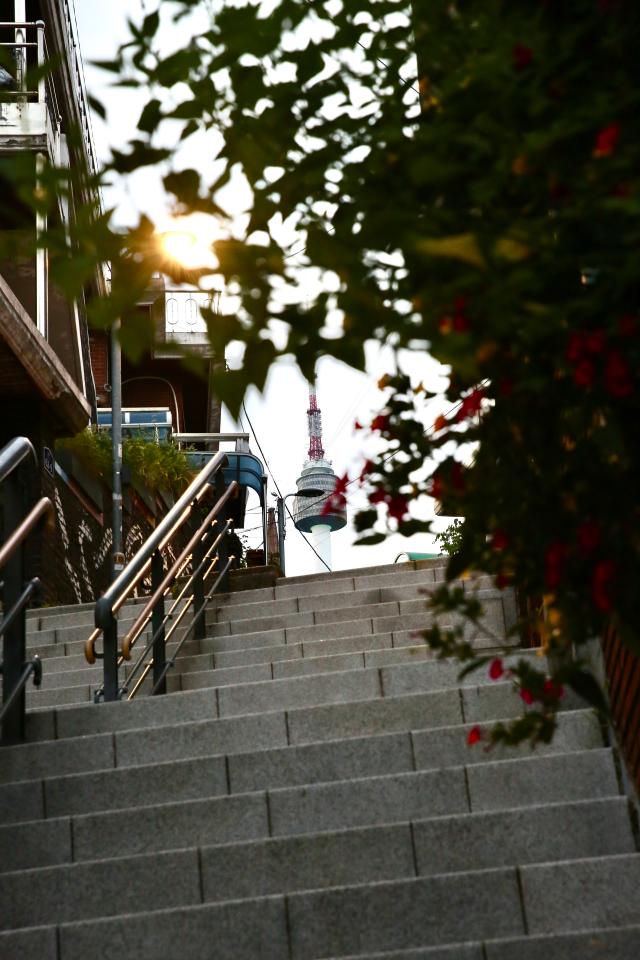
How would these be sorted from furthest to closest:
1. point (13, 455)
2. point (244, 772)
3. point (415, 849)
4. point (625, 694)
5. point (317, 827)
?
1. point (13, 455)
2. point (244, 772)
3. point (317, 827)
4. point (415, 849)
5. point (625, 694)

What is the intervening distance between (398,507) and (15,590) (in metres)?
3.36

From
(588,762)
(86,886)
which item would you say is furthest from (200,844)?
(588,762)

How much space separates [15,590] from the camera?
16.6ft

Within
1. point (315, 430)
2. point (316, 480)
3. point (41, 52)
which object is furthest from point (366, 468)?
point (315, 430)

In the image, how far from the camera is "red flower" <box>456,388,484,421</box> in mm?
1832

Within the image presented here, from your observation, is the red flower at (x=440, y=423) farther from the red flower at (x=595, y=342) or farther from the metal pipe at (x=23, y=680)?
the metal pipe at (x=23, y=680)

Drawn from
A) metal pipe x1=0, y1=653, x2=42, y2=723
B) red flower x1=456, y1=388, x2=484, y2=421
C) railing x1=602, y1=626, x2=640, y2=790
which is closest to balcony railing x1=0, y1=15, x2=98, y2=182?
metal pipe x1=0, y1=653, x2=42, y2=723

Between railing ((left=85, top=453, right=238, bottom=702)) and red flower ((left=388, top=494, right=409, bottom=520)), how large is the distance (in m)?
3.45

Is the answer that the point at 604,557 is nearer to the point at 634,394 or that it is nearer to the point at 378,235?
the point at 634,394

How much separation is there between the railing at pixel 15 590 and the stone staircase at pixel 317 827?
145 millimetres

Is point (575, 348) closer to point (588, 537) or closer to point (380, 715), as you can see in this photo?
point (588, 537)

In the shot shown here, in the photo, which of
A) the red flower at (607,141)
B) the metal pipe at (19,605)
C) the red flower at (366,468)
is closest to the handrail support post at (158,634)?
the metal pipe at (19,605)

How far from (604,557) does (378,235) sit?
1.63ft

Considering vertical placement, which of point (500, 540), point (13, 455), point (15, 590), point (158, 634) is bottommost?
point (500, 540)
